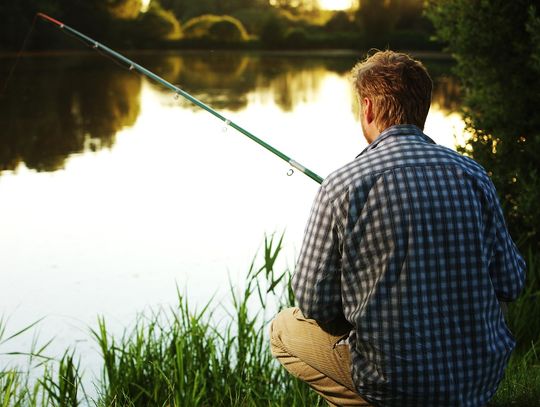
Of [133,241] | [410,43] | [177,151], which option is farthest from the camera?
[410,43]

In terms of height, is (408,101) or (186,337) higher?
(408,101)

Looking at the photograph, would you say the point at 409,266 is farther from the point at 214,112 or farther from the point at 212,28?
the point at 212,28

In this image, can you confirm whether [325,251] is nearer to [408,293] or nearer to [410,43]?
[408,293]

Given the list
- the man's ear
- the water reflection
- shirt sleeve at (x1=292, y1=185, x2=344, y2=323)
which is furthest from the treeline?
shirt sleeve at (x1=292, y1=185, x2=344, y2=323)

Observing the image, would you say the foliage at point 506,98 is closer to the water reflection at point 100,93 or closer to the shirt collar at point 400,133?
the shirt collar at point 400,133

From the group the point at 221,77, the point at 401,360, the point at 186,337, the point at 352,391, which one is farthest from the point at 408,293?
the point at 221,77

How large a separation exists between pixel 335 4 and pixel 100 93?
75.4 feet

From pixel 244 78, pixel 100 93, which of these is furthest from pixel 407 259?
pixel 244 78

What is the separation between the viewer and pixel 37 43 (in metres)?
25.6

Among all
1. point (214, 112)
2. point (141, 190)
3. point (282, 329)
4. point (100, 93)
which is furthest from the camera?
point (100, 93)

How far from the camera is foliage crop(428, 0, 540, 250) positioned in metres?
4.20

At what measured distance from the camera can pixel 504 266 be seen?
1949 mm

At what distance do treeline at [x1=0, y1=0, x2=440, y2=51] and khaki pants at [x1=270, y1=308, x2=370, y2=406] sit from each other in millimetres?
21827

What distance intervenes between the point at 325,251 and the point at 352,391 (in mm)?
450
